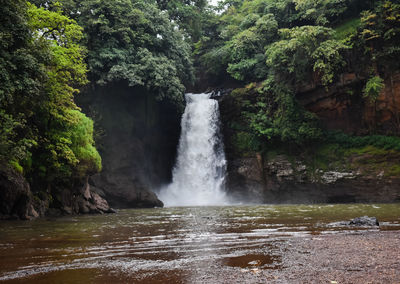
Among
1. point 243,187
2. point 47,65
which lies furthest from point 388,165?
point 47,65

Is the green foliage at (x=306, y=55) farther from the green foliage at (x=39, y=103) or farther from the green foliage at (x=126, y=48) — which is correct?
the green foliage at (x=39, y=103)

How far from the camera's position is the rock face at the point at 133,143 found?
21375 millimetres

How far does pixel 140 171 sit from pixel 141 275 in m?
20.1

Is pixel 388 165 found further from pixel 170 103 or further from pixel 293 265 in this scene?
pixel 293 265

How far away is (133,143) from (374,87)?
16587 mm

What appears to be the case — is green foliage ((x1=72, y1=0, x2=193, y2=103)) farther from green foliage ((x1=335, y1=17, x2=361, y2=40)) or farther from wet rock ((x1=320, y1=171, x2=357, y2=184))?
green foliage ((x1=335, y1=17, x2=361, y2=40))

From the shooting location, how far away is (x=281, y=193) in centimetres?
2267

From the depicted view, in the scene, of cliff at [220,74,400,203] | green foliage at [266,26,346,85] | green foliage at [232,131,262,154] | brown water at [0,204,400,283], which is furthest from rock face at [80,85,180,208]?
brown water at [0,204,400,283]

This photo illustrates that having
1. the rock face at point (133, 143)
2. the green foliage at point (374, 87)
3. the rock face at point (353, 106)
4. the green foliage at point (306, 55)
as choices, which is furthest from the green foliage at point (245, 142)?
the green foliage at point (374, 87)

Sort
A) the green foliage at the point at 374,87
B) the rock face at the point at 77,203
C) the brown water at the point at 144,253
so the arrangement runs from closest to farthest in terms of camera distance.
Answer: the brown water at the point at 144,253, the rock face at the point at 77,203, the green foliage at the point at 374,87

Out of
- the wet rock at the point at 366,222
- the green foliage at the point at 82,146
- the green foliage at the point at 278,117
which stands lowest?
the wet rock at the point at 366,222

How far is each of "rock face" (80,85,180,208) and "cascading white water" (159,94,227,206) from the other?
1.14m

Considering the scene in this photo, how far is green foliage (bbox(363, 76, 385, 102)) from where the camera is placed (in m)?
19.2

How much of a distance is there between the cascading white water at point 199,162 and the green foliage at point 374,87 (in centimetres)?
1100
